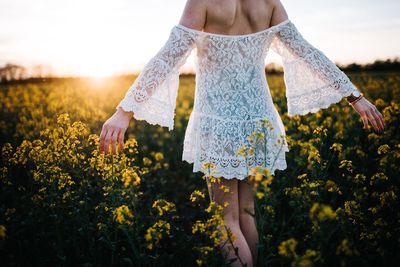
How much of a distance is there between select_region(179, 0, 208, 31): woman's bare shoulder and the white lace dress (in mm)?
36

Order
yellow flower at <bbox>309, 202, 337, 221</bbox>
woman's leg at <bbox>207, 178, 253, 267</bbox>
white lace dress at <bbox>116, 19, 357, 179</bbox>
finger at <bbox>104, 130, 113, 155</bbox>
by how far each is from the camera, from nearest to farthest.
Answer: yellow flower at <bbox>309, 202, 337, 221</bbox>, finger at <bbox>104, 130, 113, 155</bbox>, white lace dress at <bbox>116, 19, 357, 179</bbox>, woman's leg at <bbox>207, 178, 253, 267</bbox>

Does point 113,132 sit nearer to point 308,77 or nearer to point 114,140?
point 114,140

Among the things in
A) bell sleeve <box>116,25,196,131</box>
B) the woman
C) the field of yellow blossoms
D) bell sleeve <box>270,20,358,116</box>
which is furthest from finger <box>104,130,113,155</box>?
bell sleeve <box>270,20,358,116</box>

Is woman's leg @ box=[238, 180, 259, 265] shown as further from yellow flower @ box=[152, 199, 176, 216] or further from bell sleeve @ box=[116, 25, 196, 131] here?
bell sleeve @ box=[116, 25, 196, 131]

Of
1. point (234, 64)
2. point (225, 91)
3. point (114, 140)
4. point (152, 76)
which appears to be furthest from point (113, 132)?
point (234, 64)

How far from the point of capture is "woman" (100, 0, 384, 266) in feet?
6.98

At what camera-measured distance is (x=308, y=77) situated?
2.60m

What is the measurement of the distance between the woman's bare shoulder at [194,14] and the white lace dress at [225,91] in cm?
4

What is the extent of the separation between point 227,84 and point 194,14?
446mm

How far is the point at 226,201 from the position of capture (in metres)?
2.36

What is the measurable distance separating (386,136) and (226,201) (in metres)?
3.35

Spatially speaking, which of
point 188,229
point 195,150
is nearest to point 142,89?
point 195,150

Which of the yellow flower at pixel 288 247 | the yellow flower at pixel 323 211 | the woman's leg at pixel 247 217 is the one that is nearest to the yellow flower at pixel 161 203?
the woman's leg at pixel 247 217

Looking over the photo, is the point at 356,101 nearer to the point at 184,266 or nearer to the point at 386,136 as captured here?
the point at 184,266
